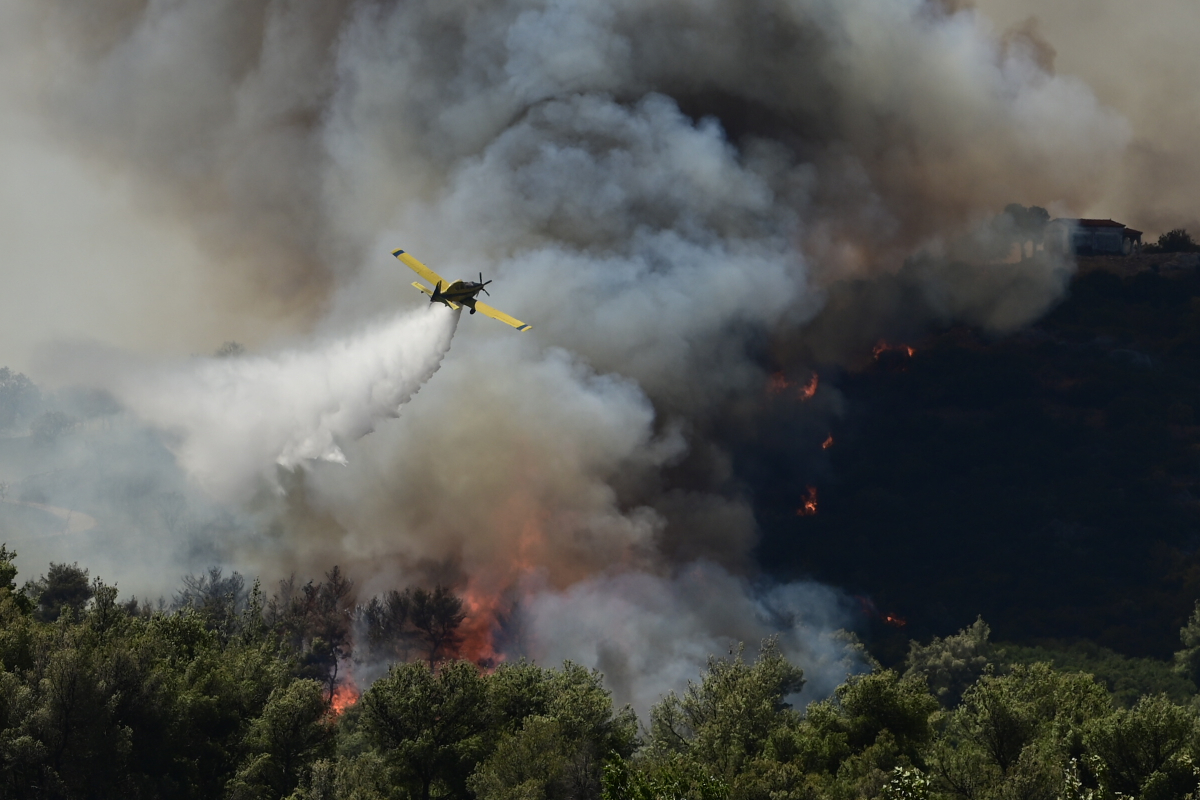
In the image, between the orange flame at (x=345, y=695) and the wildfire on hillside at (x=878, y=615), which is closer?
the orange flame at (x=345, y=695)

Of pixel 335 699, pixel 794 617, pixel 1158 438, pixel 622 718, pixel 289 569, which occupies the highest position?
pixel 1158 438

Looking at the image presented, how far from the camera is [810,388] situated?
599 feet

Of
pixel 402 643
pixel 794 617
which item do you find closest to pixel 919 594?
pixel 794 617

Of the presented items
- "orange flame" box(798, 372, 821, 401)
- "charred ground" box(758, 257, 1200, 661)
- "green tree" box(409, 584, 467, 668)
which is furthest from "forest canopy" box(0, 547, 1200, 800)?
"orange flame" box(798, 372, 821, 401)

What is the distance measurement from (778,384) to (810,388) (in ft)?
29.9

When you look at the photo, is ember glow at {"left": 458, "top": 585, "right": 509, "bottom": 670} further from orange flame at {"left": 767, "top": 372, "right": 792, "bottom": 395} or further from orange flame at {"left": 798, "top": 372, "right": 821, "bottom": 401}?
orange flame at {"left": 798, "top": 372, "right": 821, "bottom": 401}

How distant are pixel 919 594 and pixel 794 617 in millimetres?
27810

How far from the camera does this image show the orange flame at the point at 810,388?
593 ft

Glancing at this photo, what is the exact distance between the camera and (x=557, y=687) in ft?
251

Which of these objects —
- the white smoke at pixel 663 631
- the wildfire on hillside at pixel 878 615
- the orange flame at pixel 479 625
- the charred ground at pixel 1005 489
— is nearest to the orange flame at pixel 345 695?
the orange flame at pixel 479 625

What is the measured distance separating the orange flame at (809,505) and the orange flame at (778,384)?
53.5ft

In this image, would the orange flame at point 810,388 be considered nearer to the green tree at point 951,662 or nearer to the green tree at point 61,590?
the green tree at point 951,662

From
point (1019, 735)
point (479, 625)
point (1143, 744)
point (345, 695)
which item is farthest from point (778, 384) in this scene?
point (1143, 744)

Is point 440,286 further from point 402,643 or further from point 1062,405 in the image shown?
point 1062,405
